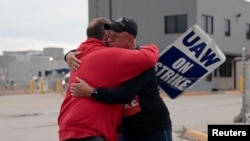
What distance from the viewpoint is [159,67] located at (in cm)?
426

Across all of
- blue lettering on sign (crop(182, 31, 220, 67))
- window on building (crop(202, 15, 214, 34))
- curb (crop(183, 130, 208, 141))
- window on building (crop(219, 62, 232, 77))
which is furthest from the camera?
window on building (crop(219, 62, 232, 77))

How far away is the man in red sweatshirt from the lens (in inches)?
137

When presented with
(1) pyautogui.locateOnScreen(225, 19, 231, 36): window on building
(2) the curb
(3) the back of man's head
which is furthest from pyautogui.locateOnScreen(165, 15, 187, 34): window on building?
(3) the back of man's head

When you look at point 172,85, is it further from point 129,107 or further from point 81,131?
point 81,131

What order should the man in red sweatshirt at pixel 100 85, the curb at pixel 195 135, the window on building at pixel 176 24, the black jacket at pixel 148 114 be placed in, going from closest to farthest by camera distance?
1. the man in red sweatshirt at pixel 100 85
2. the black jacket at pixel 148 114
3. the curb at pixel 195 135
4. the window on building at pixel 176 24

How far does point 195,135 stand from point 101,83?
8.12 metres

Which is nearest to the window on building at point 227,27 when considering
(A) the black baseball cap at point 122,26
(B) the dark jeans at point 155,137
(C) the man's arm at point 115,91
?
(B) the dark jeans at point 155,137

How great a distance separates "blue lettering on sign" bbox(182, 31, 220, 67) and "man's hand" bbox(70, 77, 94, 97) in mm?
1090

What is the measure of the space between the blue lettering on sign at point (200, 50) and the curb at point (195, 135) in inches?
266

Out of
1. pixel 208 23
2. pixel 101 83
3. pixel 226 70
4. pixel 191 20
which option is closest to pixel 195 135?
pixel 101 83

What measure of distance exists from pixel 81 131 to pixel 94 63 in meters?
0.48

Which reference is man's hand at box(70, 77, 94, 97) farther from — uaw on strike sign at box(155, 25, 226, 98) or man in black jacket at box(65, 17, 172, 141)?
uaw on strike sign at box(155, 25, 226, 98)

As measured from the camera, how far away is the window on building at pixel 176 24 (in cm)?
3719

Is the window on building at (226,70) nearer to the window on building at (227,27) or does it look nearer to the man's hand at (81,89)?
the window on building at (227,27)
